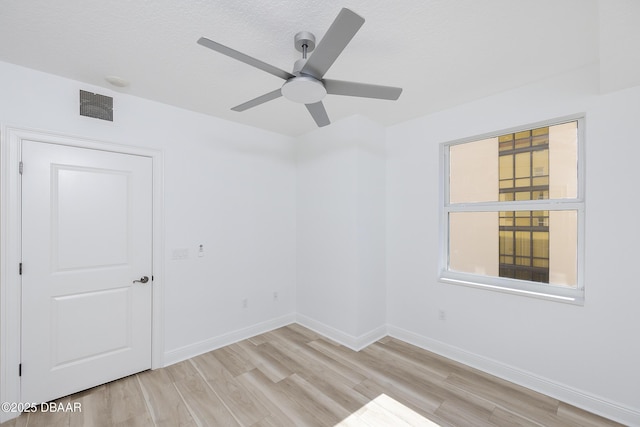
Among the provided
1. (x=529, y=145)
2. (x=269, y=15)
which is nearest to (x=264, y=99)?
(x=269, y=15)

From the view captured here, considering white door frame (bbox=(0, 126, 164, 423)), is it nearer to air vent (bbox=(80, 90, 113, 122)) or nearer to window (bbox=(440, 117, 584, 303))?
air vent (bbox=(80, 90, 113, 122))

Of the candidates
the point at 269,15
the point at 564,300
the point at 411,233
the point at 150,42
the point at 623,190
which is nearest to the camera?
the point at 269,15

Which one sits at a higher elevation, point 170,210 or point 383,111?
point 383,111

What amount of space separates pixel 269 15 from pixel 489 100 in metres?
2.26

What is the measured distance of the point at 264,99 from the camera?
6.16 ft

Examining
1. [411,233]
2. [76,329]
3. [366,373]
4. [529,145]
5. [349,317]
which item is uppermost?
[529,145]

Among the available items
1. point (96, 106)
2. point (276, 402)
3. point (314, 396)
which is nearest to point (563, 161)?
point (314, 396)

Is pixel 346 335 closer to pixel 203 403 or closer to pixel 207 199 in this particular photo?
pixel 203 403

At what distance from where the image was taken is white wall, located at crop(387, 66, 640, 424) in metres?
2.03

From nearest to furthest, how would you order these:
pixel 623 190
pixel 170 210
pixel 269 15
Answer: pixel 269 15
pixel 623 190
pixel 170 210

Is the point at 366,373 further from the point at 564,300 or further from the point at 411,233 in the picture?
the point at 564,300

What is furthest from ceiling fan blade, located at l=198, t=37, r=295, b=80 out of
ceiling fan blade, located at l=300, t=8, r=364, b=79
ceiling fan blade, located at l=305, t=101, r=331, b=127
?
ceiling fan blade, located at l=305, t=101, r=331, b=127

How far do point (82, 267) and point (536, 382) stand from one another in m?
4.07

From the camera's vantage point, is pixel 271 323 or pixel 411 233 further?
pixel 271 323
